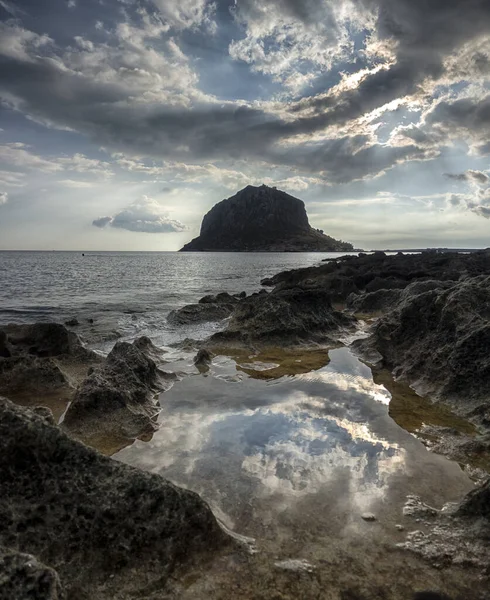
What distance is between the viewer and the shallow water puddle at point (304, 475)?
13.4 feet

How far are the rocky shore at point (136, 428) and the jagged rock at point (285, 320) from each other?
7 cm

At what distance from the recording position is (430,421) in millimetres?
7934

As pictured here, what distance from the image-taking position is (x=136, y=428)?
24.8 feet

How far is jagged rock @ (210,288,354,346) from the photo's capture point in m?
15.0

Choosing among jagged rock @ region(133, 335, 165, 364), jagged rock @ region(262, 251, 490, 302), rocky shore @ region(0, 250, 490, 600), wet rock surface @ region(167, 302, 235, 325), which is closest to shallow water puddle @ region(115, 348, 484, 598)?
rocky shore @ region(0, 250, 490, 600)

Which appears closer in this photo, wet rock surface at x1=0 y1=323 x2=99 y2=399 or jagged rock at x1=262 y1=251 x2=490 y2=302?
wet rock surface at x1=0 y1=323 x2=99 y2=399

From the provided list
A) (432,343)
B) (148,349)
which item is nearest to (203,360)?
(148,349)

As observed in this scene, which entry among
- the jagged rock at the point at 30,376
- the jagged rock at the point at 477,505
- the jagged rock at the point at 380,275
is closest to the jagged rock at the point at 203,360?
the jagged rock at the point at 30,376

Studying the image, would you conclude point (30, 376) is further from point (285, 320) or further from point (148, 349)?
point (285, 320)

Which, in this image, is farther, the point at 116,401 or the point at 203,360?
the point at 203,360

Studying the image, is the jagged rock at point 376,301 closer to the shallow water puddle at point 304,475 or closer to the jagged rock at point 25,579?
the shallow water puddle at point 304,475

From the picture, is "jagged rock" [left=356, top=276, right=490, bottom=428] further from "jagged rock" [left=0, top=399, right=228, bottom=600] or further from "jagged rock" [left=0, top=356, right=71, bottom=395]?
"jagged rock" [left=0, top=356, right=71, bottom=395]

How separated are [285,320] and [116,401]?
8674mm

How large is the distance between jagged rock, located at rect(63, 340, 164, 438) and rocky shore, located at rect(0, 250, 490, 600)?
29mm
